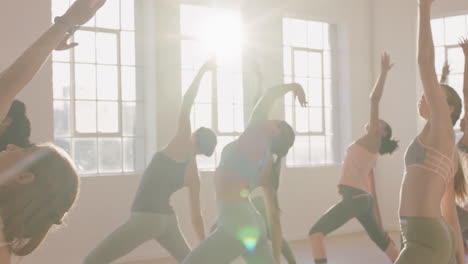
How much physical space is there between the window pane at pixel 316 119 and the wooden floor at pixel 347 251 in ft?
4.55

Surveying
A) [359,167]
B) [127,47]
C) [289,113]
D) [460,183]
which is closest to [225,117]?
[289,113]

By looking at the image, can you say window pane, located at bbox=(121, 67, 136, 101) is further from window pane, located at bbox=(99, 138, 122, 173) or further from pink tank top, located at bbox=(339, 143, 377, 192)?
pink tank top, located at bbox=(339, 143, 377, 192)

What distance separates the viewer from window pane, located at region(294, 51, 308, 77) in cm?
941

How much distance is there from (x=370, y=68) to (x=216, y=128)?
2.53 m

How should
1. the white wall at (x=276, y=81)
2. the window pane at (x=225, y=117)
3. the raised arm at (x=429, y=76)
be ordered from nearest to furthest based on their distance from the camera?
the raised arm at (x=429, y=76) < the white wall at (x=276, y=81) < the window pane at (x=225, y=117)

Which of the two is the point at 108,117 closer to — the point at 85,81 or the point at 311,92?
the point at 85,81

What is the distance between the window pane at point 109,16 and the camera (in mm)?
7548

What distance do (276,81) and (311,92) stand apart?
828mm

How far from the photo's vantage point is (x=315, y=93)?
9.70m

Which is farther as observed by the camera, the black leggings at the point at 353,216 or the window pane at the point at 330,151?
the window pane at the point at 330,151

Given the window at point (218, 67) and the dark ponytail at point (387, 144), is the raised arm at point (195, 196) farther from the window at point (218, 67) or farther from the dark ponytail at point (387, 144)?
the window at point (218, 67)

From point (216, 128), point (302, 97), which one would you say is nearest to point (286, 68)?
point (216, 128)

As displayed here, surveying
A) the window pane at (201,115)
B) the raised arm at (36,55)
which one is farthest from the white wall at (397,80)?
the raised arm at (36,55)

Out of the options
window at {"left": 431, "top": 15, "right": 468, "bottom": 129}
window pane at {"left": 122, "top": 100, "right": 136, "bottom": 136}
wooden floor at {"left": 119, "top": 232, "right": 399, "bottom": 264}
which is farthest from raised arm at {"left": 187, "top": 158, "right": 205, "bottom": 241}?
window at {"left": 431, "top": 15, "right": 468, "bottom": 129}
